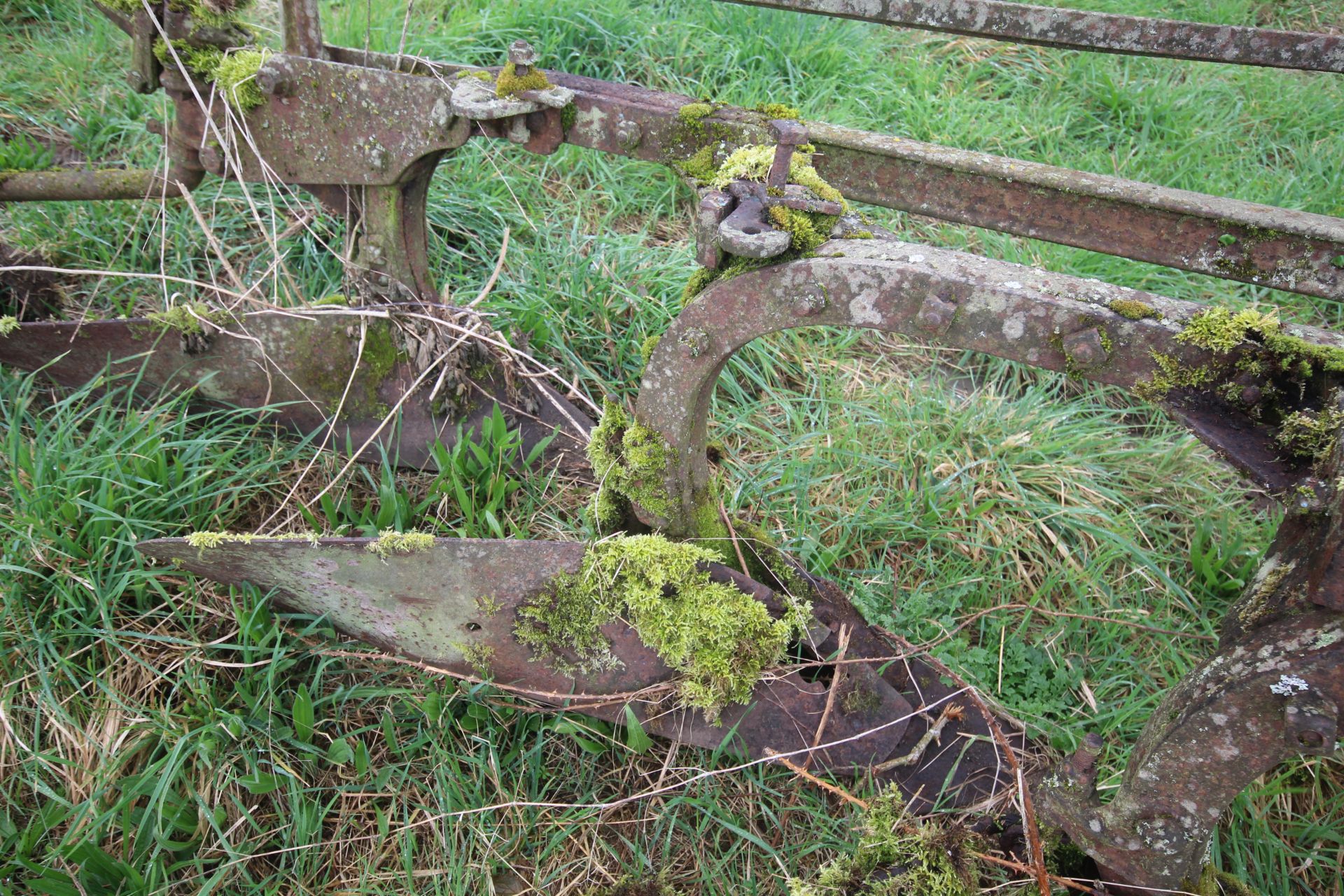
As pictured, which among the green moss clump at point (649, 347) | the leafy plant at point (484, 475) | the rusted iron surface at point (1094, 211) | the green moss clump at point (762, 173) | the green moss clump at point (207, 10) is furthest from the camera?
the leafy plant at point (484, 475)

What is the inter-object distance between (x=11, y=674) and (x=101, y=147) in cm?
246

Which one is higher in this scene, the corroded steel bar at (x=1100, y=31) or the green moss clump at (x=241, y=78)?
the corroded steel bar at (x=1100, y=31)

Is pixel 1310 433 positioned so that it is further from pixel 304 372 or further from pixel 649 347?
pixel 304 372

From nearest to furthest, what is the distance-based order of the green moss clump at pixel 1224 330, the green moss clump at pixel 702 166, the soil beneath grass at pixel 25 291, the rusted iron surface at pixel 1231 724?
the rusted iron surface at pixel 1231 724, the green moss clump at pixel 1224 330, the green moss clump at pixel 702 166, the soil beneath grass at pixel 25 291

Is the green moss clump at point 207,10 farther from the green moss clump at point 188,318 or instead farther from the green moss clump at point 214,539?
the green moss clump at point 214,539

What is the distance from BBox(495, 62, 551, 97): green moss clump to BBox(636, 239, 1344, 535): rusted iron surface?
863 millimetres

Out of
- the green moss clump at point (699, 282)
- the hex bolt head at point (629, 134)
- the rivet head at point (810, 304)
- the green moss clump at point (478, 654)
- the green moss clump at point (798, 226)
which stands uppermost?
the green moss clump at point (798, 226)

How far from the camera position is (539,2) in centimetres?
387

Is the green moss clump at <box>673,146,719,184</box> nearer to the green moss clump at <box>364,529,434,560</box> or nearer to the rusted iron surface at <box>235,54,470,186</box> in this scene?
the rusted iron surface at <box>235,54,470,186</box>

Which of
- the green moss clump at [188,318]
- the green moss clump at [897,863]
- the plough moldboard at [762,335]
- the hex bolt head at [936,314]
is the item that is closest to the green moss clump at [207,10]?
the plough moldboard at [762,335]

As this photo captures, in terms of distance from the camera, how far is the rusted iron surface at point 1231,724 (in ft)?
4.05

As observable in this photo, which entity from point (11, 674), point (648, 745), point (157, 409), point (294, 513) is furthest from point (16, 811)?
point (648, 745)

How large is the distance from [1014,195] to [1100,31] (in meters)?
0.44

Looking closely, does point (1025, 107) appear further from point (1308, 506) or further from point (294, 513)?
point (294, 513)
